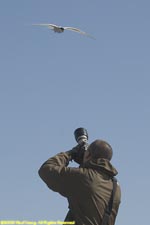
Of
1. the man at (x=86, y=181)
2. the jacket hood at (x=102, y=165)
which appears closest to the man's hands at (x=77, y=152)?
the man at (x=86, y=181)

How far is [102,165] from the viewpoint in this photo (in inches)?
286

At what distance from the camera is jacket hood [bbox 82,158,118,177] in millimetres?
7242

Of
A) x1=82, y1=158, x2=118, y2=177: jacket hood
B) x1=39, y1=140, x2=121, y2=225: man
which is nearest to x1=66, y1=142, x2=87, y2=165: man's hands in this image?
x1=39, y1=140, x2=121, y2=225: man

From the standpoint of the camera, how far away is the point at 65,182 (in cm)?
702

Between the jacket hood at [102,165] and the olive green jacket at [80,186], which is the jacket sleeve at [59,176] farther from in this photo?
the jacket hood at [102,165]

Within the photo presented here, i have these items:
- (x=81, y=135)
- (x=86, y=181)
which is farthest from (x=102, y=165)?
(x=81, y=135)

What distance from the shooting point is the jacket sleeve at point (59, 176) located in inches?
276

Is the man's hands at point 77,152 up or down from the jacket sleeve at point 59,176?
up

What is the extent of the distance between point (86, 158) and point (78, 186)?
42 centimetres

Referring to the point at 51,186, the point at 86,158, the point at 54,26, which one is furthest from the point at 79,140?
the point at 54,26

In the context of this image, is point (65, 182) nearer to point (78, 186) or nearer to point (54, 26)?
point (78, 186)

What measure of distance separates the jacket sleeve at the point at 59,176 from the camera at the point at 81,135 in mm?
403

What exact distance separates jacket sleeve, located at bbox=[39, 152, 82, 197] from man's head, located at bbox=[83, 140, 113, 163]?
0.93 feet

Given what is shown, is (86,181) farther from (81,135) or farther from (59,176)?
(81,135)
